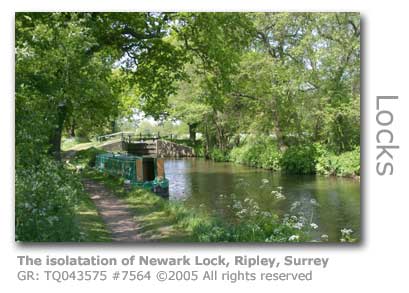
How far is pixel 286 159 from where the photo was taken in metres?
12.8

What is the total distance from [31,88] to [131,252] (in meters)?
2.20

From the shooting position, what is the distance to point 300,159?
12484mm

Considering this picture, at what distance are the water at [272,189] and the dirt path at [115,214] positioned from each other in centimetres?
166

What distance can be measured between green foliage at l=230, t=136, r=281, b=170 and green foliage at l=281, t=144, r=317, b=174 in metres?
0.40

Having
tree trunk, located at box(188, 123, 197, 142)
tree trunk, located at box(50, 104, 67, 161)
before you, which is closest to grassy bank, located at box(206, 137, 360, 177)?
tree trunk, located at box(188, 123, 197, 142)

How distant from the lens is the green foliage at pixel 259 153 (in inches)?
534

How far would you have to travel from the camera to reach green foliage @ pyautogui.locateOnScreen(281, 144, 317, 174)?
11921 millimetres

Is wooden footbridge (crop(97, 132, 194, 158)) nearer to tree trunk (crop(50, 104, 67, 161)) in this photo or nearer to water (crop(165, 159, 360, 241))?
water (crop(165, 159, 360, 241))

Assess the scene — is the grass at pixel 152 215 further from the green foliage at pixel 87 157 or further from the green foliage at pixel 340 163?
the green foliage at pixel 87 157

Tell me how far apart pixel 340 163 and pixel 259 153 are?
12.5 ft

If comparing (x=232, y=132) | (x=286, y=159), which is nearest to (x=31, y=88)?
(x=286, y=159)

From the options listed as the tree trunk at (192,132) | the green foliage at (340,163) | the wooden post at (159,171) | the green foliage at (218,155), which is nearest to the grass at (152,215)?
the wooden post at (159,171)
